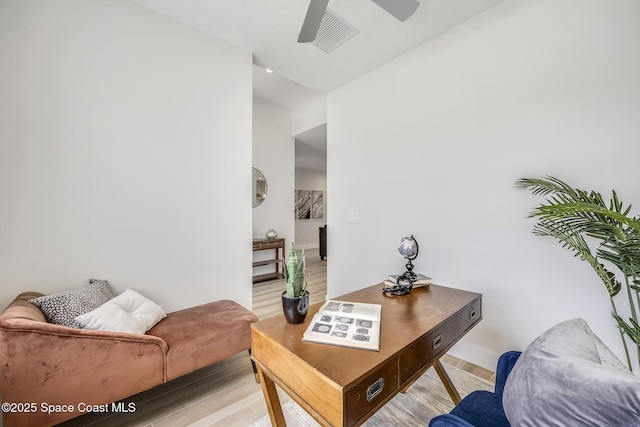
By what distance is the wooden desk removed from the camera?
804 millimetres

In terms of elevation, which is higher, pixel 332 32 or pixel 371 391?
pixel 332 32

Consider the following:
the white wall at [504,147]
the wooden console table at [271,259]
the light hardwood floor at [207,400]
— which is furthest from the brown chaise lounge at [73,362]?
the wooden console table at [271,259]

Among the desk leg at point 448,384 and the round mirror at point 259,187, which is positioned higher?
the round mirror at point 259,187

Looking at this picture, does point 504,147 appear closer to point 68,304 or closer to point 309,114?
point 68,304

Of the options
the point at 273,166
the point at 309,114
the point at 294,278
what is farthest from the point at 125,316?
the point at 309,114

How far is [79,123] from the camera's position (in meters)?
1.79

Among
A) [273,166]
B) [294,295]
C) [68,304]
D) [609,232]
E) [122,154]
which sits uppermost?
[273,166]

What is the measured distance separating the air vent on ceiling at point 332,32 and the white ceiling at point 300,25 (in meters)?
0.05

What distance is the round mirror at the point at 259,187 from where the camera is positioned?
4590 mm

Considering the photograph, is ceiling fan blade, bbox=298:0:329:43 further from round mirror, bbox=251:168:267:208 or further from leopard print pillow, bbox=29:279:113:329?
round mirror, bbox=251:168:267:208

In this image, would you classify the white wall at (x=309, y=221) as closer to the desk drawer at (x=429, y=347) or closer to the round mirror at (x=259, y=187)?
the round mirror at (x=259, y=187)

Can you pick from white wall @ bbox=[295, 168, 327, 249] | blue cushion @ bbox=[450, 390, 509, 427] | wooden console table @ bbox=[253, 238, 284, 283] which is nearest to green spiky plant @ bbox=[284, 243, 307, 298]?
blue cushion @ bbox=[450, 390, 509, 427]

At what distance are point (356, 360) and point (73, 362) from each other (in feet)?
4.40

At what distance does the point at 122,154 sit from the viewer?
6.41 ft
